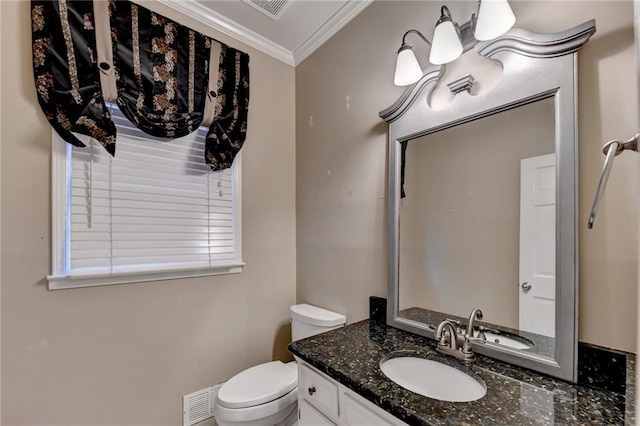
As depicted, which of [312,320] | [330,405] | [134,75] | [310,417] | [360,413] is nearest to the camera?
[360,413]

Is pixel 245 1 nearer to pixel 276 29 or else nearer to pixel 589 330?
pixel 276 29

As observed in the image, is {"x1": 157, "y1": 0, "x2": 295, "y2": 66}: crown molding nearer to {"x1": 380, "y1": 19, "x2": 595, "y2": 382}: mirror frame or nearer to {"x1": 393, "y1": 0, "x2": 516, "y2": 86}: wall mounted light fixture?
{"x1": 393, "y1": 0, "x2": 516, "y2": 86}: wall mounted light fixture

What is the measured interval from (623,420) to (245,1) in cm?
231

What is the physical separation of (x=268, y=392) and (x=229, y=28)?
2169 mm

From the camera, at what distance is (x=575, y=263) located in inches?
35.7

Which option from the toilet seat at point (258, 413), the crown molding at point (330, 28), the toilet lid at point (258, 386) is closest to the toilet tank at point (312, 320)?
the toilet lid at point (258, 386)

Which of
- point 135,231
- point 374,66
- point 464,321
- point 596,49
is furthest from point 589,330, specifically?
point 135,231

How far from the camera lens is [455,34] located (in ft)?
3.76

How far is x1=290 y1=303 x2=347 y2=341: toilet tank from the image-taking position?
171 cm

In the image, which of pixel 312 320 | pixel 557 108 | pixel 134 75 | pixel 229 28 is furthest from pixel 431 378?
pixel 229 28

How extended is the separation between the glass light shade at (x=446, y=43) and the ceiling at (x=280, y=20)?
71cm

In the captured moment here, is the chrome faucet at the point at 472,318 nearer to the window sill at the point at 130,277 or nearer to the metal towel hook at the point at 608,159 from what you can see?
the metal towel hook at the point at 608,159

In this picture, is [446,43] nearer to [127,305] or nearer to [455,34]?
[455,34]

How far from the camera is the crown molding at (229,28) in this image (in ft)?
5.68
